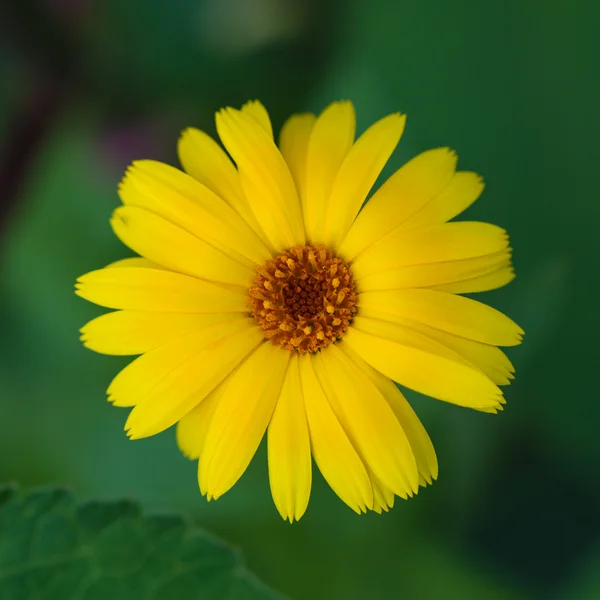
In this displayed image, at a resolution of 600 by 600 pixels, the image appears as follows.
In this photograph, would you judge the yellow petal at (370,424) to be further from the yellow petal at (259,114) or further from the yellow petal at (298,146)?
the yellow petal at (259,114)

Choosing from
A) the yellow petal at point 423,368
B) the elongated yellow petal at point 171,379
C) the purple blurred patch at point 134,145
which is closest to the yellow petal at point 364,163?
the yellow petal at point 423,368

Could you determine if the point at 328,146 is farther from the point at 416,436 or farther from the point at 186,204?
the point at 416,436

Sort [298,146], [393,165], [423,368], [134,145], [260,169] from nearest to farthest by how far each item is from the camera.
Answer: [423,368] → [260,169] → [298,146] → [393,165] → [134,145]

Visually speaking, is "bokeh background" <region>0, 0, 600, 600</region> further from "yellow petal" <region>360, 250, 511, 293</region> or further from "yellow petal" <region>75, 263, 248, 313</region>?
"yellow petal" <region>75, 263, 248, 313</region>

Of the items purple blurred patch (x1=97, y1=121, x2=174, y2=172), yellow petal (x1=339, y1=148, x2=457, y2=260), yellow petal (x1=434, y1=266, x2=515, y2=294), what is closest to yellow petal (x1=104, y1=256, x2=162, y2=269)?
yellow petal (x1=339, y1=148, x2=457, y2=260)

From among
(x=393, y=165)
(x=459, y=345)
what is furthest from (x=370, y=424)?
(x=393, y=165)

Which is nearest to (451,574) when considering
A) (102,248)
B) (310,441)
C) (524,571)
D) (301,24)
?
(524,571)
